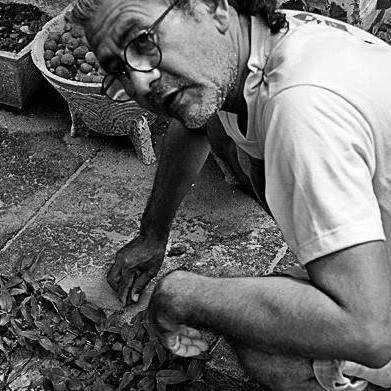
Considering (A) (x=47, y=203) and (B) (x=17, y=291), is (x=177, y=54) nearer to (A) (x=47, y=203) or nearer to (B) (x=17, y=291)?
(B) (x=17, y=291)

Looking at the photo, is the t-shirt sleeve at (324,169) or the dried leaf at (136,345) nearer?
the t-shirt sleeve at (324,169)

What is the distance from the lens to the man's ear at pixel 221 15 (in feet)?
8.31

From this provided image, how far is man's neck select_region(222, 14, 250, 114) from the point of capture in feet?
8.56

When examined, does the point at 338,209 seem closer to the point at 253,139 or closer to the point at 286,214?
the point at 286,214

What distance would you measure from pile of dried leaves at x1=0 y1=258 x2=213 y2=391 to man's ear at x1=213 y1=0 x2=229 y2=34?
1.32 meters

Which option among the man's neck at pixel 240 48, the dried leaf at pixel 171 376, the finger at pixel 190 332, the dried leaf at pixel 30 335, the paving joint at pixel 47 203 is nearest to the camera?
the man's neck at pixel 240 48

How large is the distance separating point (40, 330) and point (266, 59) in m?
1.56

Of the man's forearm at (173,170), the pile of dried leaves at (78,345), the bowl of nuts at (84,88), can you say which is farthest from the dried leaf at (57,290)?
the bowl of nuts at (84,88)

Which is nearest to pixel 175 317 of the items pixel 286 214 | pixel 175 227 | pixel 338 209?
pixel 286 214

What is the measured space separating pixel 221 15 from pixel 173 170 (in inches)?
38.8

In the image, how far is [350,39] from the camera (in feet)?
8.52

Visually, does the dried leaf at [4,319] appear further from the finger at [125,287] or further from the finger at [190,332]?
the finger at [190,332]

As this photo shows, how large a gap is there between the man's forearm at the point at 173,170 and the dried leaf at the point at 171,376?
569 mm

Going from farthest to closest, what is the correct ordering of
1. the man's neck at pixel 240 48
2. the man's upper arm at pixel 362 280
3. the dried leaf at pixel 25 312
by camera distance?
1. the dried leaf at pixel 25 312
2. the man's neck at pixel 240 48
3. the man's upper arm at pixel 362 280
